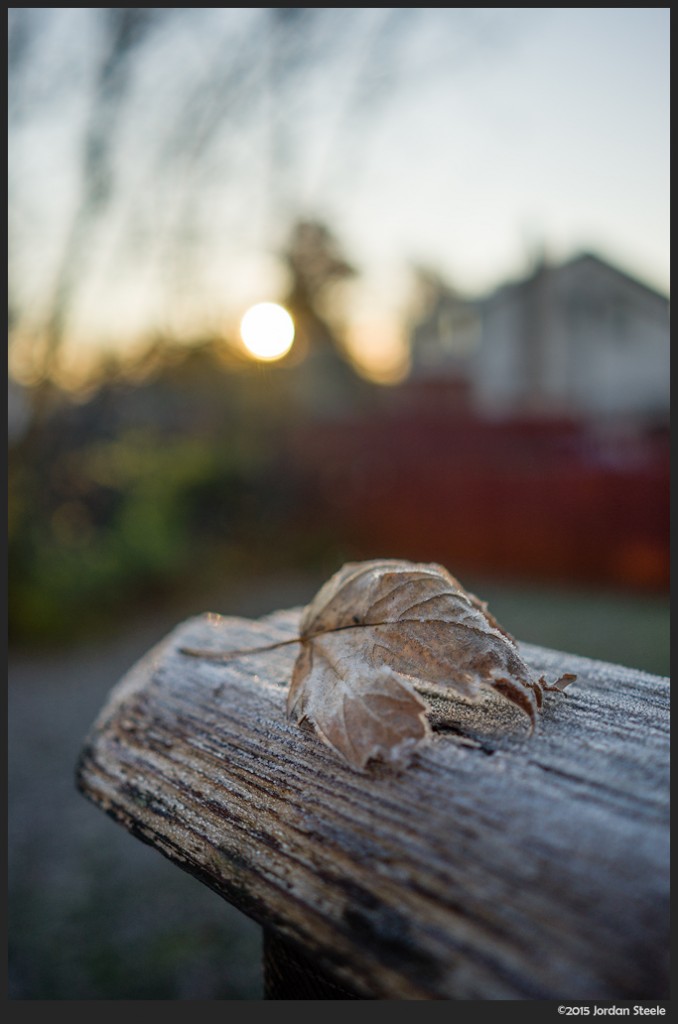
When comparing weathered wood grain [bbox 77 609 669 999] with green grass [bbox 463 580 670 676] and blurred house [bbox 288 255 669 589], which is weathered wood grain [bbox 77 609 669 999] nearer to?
green grass [bbox 463 580 670 676]

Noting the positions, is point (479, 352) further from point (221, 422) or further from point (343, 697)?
point (343, 697)

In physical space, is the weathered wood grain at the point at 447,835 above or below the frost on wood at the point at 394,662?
below

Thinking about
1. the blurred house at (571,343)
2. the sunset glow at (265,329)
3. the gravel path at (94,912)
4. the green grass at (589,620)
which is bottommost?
the gravel path at (94,912)

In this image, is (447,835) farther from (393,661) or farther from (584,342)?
(584,342)

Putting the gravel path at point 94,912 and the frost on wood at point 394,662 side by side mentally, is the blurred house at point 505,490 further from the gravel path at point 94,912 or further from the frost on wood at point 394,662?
the frost on wood at point 394,662

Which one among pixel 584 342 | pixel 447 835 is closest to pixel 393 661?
pixel 447 835

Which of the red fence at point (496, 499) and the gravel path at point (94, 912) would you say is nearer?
the gravel path at point (94, 912)

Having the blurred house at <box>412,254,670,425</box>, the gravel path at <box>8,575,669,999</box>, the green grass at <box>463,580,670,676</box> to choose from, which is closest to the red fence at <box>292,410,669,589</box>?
the green grass at <box>463,580,670,676</box>

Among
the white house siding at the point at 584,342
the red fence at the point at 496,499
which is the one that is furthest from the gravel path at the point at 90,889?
the white house siding at the point at 584,342
